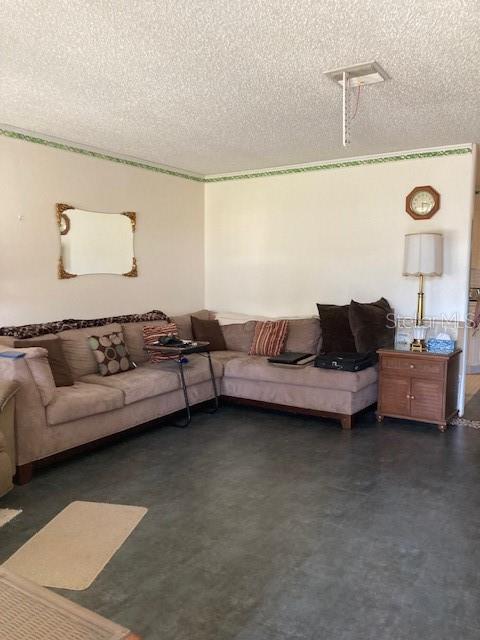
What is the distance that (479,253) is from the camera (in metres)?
7.00

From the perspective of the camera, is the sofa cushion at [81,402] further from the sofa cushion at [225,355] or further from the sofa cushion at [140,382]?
the sofa cushion at [225,355]

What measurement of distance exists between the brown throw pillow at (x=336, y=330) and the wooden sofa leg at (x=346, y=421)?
0.69m

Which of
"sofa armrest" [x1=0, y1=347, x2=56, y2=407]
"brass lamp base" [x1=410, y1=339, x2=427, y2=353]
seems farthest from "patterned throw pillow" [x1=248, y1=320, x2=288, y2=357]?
"sofa armrest" [x1=0, y1=347, x2=56, y2=407]

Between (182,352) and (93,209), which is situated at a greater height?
(93,209)

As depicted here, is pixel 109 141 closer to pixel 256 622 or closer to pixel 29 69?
pixel 29 69

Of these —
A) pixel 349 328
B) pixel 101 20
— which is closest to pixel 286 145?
pixel 349 328

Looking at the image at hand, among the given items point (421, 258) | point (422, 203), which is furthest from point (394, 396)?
point (422, 203)

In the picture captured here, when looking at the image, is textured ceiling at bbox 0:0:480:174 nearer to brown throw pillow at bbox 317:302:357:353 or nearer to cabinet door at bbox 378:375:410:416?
brown throw pillow at bbox 317:302:357:353

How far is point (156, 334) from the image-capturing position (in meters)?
4.92

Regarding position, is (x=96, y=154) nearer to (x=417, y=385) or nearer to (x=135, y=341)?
(x=135, y=341)

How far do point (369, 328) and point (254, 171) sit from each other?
229cm

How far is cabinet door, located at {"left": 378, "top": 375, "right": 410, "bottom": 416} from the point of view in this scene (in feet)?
14.5

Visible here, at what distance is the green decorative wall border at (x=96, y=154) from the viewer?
412 centimetres

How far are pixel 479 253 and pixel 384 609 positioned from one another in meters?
6.00
